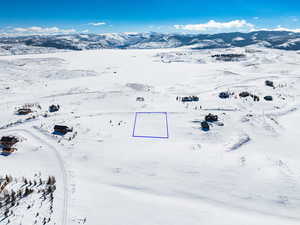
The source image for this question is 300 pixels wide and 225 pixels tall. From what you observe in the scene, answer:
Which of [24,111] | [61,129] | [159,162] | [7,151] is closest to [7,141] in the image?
[7,151]

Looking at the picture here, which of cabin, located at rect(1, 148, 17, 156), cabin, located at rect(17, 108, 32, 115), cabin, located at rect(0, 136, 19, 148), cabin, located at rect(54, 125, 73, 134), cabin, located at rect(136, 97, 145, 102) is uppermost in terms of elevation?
cabin, located at rect(136, 97, 145, 102)

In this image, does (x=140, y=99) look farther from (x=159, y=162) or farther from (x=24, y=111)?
(x=159, y=162)

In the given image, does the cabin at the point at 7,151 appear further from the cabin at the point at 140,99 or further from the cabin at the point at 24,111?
the cabin at the point at 140,99

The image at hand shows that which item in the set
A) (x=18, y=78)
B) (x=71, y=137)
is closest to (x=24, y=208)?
(x=71, y=137)

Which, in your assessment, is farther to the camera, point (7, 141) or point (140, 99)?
point (140, 99)

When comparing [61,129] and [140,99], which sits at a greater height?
[140,99]

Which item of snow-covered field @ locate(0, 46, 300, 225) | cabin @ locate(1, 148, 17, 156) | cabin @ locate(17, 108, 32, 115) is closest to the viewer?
snow-covered field @ locate(0, 46, 300, 225)

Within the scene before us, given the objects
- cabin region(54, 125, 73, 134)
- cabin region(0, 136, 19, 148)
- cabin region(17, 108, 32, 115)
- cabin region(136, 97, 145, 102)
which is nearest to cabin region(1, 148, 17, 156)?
→ cabin region(0, 136, 19, 148)

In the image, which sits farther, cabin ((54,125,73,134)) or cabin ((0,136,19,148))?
cabin ((54,125,73,134))

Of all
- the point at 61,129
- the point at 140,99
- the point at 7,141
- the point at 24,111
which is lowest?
the point at 7,141

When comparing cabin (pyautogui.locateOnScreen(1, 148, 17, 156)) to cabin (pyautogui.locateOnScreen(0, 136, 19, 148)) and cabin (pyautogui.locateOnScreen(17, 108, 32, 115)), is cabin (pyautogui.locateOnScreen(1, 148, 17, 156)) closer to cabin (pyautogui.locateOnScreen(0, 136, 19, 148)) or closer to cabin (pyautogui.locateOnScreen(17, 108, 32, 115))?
cabin (pyautogui.locateOnScreen(0, 136, 19, 148))

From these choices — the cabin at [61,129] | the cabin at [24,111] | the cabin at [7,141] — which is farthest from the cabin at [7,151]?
the cabin at [24,111]

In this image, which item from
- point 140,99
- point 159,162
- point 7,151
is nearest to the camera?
point 159,162
